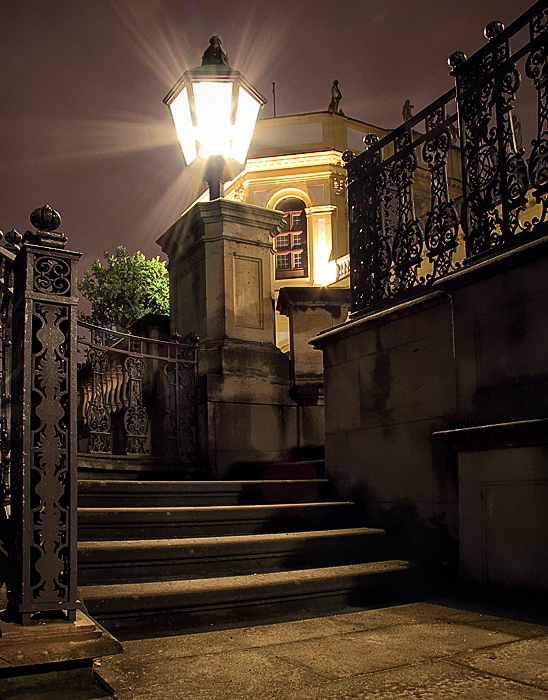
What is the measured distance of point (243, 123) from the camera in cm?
721

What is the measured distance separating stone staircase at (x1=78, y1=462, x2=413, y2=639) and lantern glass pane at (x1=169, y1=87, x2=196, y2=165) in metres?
3.64

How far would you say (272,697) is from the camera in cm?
265

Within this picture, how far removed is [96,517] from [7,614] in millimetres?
1516

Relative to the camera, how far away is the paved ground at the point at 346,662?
8.84 feet

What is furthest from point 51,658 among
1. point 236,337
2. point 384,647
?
point 236,337

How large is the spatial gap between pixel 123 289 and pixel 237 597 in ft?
95.9

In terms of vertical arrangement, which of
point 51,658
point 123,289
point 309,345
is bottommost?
point 51,658

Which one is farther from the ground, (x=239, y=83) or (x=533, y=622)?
(x=239, y=83)

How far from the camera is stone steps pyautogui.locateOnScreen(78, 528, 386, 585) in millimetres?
4181

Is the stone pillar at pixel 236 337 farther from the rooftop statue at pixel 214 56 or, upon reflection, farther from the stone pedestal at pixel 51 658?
the stone pedestal at pixel 51 658

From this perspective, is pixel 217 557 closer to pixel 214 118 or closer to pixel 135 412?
pixel 135 412

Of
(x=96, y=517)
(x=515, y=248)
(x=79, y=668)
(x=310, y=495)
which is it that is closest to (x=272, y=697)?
(x=79, y=668)

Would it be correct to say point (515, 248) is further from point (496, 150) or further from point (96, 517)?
point (96, 517)

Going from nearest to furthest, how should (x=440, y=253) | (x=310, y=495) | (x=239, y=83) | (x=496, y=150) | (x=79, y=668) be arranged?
(x=79, y=668) < (x=496, y=150) < (x=440, y=253) < (x=310, y=495) < (x=239, y=83)
